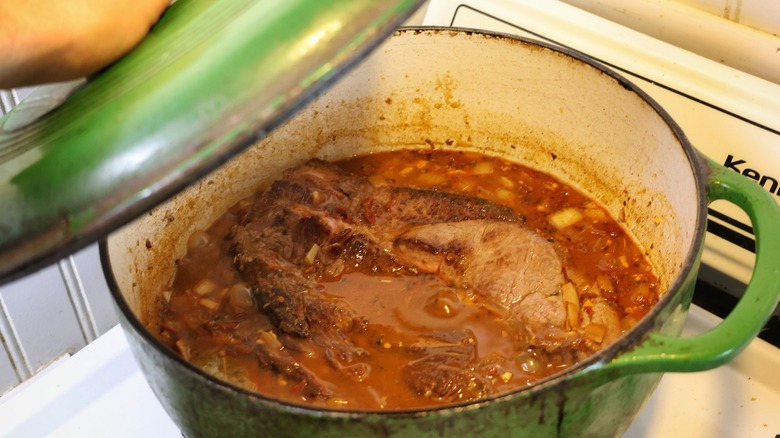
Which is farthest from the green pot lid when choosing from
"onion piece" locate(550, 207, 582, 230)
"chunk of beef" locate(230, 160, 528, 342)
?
"onion piece" locate(550, 207, 582, 230)

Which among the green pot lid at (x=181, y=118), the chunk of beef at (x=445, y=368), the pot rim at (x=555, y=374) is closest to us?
the green pot lid at (x=181, y=118)

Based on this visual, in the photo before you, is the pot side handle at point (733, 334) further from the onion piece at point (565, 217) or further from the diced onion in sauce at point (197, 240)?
the diced onion in sauce at point (197, 240)

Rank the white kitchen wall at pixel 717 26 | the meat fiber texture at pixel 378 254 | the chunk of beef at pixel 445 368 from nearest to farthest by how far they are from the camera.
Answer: the chunk of beef at pixel 445 368
the meat fiber texture at pixel 378 254
the white kitchen wall at pixel 717 26

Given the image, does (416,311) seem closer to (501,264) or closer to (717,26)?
(501,264)

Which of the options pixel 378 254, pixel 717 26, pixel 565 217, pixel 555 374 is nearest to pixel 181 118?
pixel 555 374

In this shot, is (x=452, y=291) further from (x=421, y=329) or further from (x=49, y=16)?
(x=49, y=16)

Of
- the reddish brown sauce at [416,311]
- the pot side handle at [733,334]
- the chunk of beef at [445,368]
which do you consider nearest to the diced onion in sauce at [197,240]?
the reddish brown sauce at [416,311]

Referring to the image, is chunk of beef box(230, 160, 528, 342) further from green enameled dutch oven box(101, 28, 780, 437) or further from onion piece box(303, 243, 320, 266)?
green enameled dutch oven box(101, 28, 780, 437)
